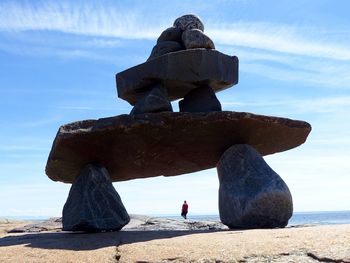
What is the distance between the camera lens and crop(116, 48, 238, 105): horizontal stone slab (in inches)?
347

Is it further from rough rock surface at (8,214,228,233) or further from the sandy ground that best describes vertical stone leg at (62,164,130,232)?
rough rock surface at (8,214,228,233)

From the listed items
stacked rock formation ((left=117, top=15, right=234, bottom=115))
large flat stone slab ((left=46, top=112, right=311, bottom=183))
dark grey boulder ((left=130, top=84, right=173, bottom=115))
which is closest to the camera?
large flat stone slab ((left=46, top=112, right=311, bottom=183))

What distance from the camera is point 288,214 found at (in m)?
8.37

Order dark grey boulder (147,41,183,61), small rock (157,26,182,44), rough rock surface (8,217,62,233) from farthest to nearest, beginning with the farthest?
1. rough rock surface (8,217,62,233)
2. small rock (157,26,182,44)
3. dark grey boulder (147,41,183,61)

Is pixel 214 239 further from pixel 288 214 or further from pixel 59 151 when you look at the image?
pixel 59 151

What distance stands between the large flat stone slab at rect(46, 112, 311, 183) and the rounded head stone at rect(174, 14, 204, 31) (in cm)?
221

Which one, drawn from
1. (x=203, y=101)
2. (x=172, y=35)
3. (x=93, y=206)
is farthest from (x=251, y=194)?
(x=172, y=35)

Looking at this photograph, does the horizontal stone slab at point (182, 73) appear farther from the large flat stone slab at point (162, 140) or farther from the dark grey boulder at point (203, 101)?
the large flat stone slab at point (162, 140)

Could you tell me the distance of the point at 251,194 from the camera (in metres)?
8.19

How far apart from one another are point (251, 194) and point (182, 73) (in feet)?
7.87

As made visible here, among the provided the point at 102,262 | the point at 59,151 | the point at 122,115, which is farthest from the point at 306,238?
the point at 59,151

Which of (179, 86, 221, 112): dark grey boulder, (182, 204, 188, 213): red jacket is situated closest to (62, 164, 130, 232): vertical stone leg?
(179, 86, 221, 112): dark grey boulder

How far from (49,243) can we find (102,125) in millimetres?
2199

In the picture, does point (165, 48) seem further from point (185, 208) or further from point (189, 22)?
point (185, 208)
